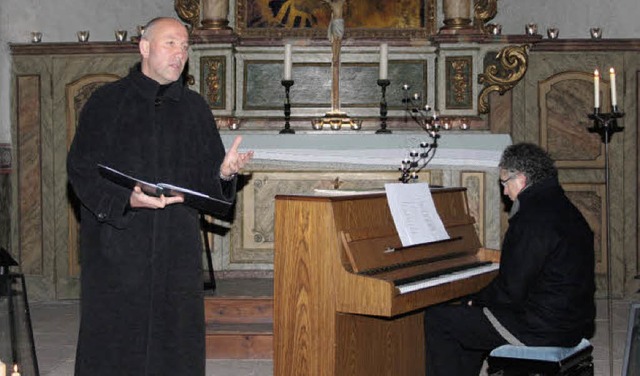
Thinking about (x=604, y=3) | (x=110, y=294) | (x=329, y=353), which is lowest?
(x=329, y=353)

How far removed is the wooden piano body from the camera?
4570 mm

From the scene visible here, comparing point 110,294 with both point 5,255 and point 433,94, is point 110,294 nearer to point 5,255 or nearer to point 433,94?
point 5,255

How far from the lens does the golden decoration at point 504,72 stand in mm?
8516

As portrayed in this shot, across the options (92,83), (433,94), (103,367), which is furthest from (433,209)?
(92,83)

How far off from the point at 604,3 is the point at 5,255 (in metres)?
6.71

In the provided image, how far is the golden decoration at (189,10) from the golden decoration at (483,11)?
2.57 meters

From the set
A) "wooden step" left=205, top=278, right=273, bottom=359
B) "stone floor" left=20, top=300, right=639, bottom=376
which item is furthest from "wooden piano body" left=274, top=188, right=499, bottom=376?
"wooden step" left=205, top=278, right=273, bottom=359

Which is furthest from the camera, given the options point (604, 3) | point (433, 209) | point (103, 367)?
point (604, 3)

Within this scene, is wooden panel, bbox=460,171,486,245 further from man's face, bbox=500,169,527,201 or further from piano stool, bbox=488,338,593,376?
piano stool, bbox=488,338,593,376

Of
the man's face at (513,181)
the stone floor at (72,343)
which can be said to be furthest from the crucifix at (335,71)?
the man's face at (513,181)

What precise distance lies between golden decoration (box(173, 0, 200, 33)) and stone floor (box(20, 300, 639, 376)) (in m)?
2.85

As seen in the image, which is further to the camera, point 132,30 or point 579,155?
point 132,30

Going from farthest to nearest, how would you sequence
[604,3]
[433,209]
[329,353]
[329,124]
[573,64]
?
[604,3] < [573,64] < [329,124] < [433,209] < [329,353]

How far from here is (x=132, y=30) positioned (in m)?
9.70
